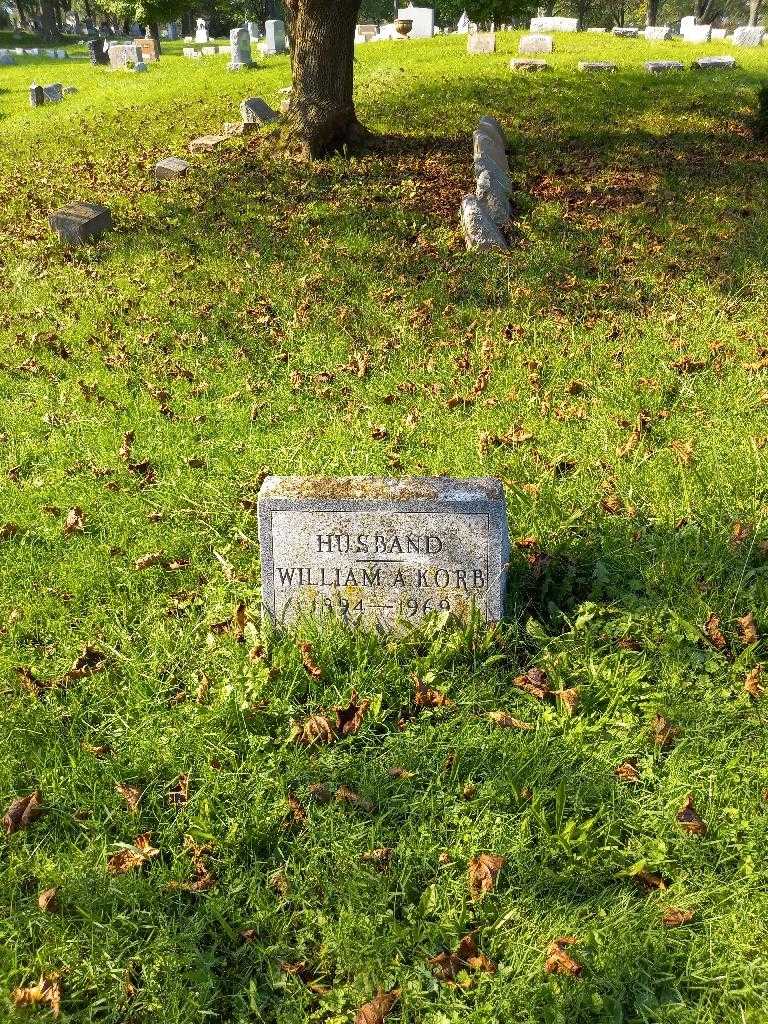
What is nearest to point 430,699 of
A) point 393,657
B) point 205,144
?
point 393,657

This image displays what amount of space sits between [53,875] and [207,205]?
7.55 metres

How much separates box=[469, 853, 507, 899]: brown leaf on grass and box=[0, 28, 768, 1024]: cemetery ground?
0.02 meters

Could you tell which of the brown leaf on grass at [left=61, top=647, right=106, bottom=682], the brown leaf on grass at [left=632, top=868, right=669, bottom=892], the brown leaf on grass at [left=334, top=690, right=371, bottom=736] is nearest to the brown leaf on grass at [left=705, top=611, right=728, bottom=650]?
the brown leaf on grass at [left=632, top=868, right=669, bottom=892]

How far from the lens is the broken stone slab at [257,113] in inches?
426

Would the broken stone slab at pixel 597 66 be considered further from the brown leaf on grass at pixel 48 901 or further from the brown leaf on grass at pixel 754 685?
the brown leaf on grass at pixel 48 901

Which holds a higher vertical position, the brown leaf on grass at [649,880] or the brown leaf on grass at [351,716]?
the brown leaf on grass at [351,716]

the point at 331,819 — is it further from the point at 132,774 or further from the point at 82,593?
the point at 82,593

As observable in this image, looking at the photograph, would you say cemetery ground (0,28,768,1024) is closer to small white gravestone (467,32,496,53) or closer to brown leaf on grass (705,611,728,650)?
brown leaf on grass (705,611,728,650)

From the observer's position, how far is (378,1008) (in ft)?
6.75

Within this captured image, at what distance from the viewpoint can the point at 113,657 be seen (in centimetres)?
317

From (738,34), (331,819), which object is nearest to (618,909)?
(331,819)

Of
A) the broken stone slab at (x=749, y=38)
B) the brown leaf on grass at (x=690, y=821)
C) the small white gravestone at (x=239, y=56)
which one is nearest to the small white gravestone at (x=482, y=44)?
the small white gravestone at (x=239, y=56)

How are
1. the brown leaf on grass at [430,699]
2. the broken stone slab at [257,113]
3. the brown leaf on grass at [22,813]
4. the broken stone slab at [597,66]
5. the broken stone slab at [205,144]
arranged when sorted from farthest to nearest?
the broken stone slab at [597,66]
the broken stone slab at [257,113]
the broken stone slab at [205,144]
the brown leaf on grass at [430,699]
the brown leaf on grass at [22,813]

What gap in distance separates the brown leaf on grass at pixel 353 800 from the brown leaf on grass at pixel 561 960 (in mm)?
694
